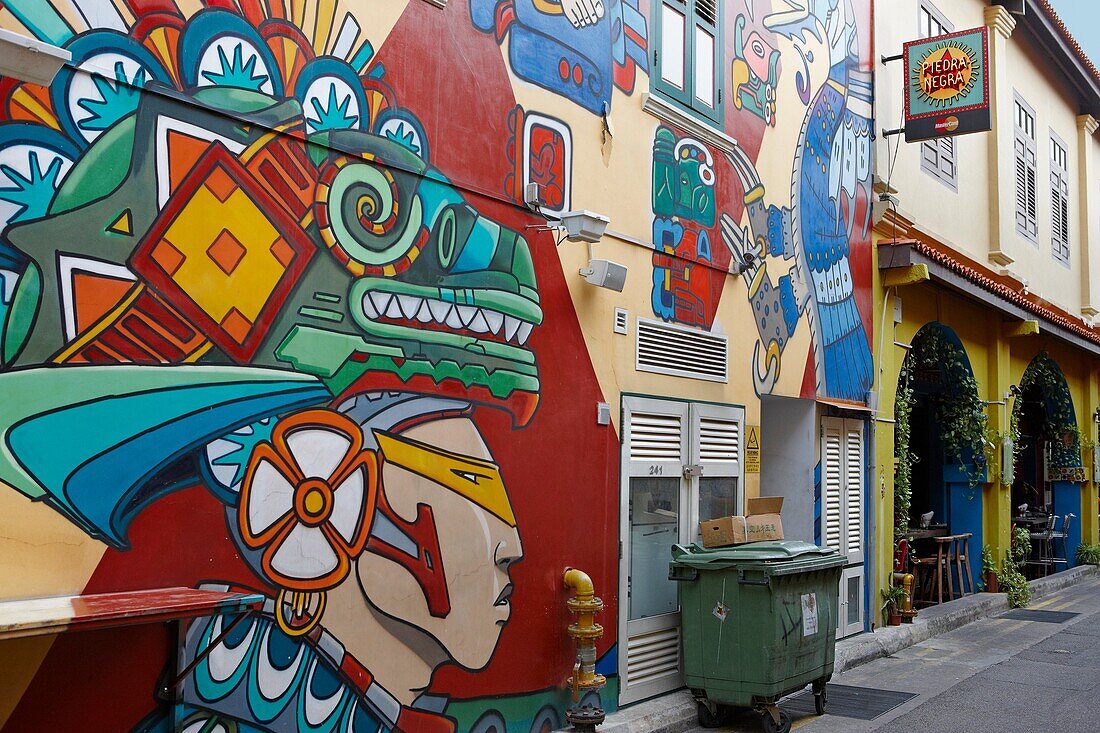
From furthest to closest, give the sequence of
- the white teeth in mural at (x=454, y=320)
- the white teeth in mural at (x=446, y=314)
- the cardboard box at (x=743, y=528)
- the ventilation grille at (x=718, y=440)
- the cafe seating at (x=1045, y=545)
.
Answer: the cafe seating at (x=1045, y=545)
the ventilation grille at (x=718, y=440)
the cardboard box at (x=743, y=528)
the white teeth in mural at (x=454, y=320)
the white teeth in mural at (x=446, y=314)

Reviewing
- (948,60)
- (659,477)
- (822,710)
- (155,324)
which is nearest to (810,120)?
(948,60)

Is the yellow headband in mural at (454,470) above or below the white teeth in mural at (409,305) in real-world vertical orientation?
below

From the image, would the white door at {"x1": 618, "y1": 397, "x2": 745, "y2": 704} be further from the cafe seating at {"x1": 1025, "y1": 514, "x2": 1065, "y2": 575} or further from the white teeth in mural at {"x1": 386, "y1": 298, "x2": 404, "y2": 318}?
the cafe seating at {"x1": 1025, "y1": 514, "x2": 1065, "y2": 575}

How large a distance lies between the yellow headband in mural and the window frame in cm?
1732

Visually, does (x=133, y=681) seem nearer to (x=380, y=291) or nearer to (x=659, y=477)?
(x=380, y=291)

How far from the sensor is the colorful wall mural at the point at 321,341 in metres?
4.43

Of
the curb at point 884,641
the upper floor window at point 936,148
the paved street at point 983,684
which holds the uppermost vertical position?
the upper floor window at point 936,148

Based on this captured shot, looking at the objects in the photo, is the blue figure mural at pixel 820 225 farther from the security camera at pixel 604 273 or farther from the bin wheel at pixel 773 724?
the bin wheel at pixel 773 724

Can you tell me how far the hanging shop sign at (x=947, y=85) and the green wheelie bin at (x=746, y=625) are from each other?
660 centimetres

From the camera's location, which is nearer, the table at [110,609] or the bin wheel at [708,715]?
the table at [110,609]

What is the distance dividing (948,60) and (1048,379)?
8.84 metres

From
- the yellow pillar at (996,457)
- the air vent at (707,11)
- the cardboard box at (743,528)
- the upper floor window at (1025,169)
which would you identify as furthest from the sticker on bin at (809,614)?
the upper floor window at (1025,169)

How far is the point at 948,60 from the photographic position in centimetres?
1257

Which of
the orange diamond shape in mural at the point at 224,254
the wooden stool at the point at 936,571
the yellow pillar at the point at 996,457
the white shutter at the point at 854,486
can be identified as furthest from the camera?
the yellow pillar at the point at 996,457
